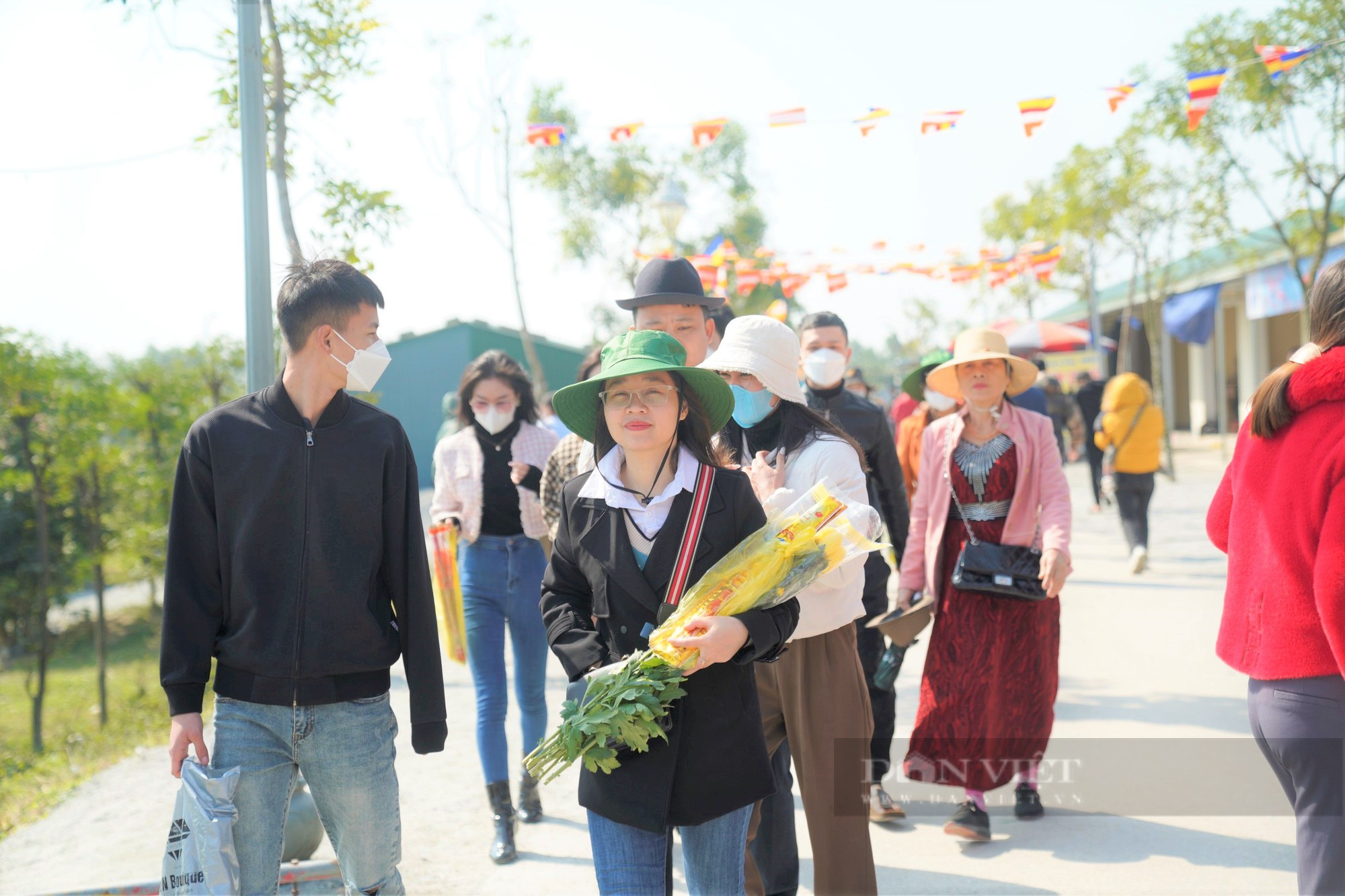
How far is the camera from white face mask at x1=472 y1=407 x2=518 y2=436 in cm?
485

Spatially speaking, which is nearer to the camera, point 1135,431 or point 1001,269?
point 1135,431

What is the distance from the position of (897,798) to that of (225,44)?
495 centimetres

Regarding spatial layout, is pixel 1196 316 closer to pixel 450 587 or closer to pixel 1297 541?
pixel 450 587

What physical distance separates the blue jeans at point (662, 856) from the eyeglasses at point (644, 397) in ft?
3.34

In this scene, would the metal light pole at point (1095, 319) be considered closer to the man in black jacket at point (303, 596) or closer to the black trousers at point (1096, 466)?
the black trousers at point (1096, 466)

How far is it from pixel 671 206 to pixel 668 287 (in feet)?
25.5

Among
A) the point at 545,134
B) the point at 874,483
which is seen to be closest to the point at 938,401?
the point at 874,483

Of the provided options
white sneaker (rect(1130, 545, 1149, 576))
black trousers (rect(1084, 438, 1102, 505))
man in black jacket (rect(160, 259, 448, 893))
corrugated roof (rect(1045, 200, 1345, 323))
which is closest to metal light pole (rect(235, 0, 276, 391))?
man in black jacket (rect(160, 259, 448, 893))

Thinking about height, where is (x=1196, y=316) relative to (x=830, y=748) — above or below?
above

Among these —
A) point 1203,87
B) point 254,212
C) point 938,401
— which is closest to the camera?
point 254,212

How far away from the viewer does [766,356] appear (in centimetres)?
332

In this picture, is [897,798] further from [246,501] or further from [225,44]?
[225,44]

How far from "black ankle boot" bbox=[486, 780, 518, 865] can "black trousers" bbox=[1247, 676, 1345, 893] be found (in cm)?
285

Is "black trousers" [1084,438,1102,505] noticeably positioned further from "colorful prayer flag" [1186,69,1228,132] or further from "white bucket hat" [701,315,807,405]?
"white bucket hat" [701,315,807,405]
